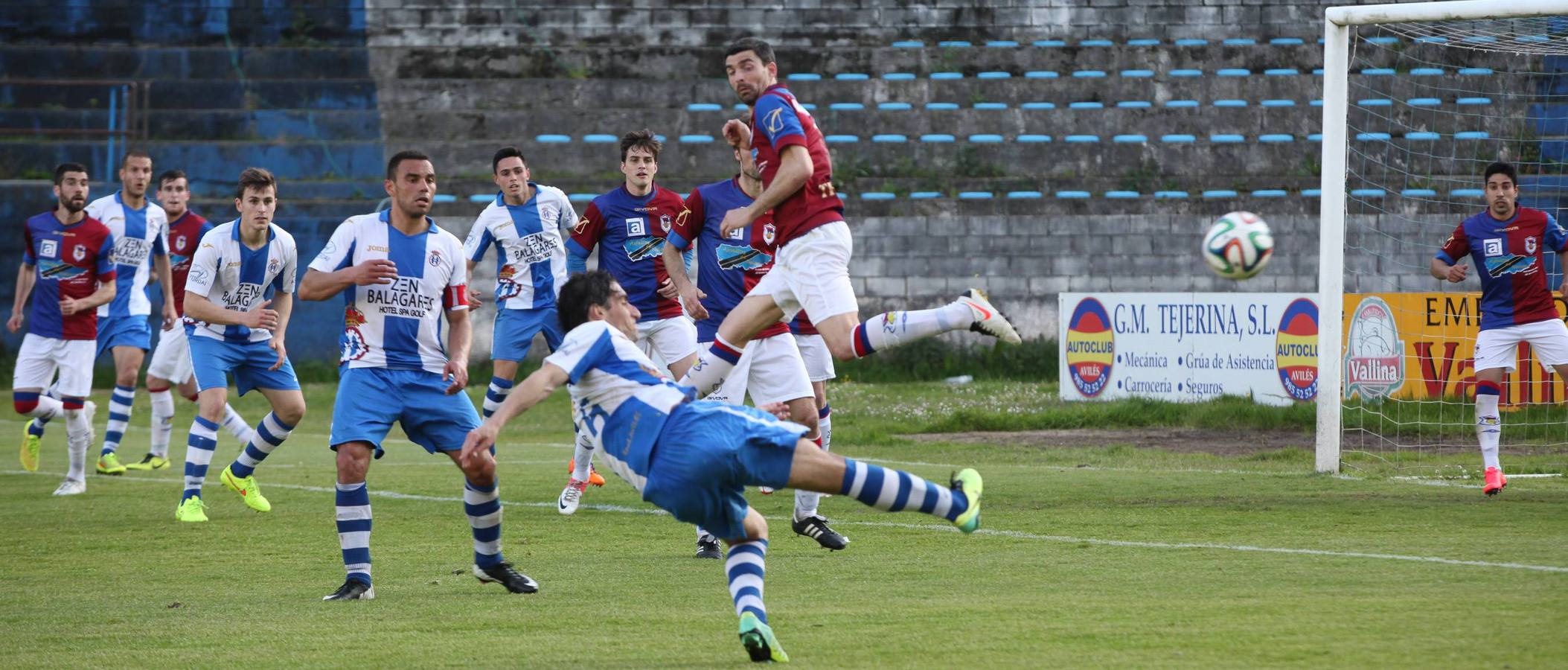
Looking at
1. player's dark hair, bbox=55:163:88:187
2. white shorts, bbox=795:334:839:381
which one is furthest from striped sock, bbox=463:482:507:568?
player's dark hair, bbox=55:163:88:187

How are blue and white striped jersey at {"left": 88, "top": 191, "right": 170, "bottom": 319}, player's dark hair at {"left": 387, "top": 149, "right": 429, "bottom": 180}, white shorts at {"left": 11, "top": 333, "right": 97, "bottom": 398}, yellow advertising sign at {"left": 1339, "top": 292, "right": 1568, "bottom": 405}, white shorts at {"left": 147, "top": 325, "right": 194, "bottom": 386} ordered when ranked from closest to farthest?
player's dark hair at {"left": 387, "top": 149, "right": 429, "bottom": 180} → white shorts at {"left": 11, "top": 333, "right": 97, "bottom": 398} → blue and white striped jersey at {"left": 88, "top": 191, "right": 170, "bottom": 319} → white shorts at {"left": 147, "top": 325, "right": 194, "bottom": 386} → yellow advertising sign at {"left": 1339, "top": 292, "right": 1568, "bottom": 405}

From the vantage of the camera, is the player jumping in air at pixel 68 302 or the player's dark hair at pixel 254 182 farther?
the player jumping in air at pixel 68 302

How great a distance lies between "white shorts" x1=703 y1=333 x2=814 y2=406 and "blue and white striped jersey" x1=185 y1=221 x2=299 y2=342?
2.85 meters

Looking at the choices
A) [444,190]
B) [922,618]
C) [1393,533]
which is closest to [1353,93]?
[444,190]

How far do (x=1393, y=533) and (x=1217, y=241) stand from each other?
187cm

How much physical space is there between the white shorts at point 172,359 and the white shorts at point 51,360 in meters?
1.01

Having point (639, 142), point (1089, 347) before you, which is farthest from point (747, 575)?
point (1089, 347)

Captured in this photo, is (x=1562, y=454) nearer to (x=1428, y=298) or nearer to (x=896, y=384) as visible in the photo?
(x=1428, y=298)

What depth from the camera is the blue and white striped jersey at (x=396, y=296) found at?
6977 millimetres

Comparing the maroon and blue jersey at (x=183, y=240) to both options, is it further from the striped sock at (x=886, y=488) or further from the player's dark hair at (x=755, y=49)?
the striped sock at (x=886, y=488)

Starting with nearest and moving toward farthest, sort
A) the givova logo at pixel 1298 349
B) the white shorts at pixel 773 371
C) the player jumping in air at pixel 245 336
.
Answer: the white shorts at pixel 773 371, the player jumping in air at pixel 245 336, the givova logo at pixel 1298 349

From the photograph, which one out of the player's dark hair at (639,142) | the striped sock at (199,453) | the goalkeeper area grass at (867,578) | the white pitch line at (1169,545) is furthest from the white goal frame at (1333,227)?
the striped sock at (199,453)

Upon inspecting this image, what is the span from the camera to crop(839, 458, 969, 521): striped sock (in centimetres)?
523

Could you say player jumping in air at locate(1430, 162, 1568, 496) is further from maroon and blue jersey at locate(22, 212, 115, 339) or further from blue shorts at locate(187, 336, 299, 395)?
maroon and blue jersey at locate(22, 212, 115, 339)
